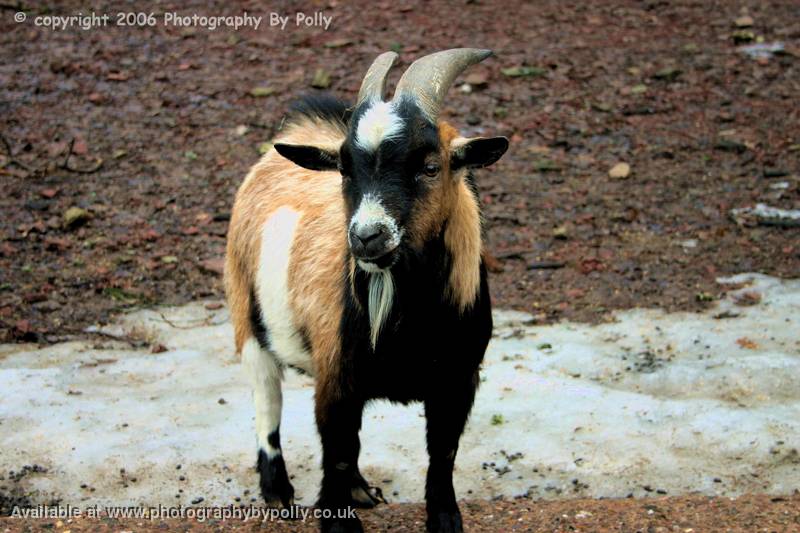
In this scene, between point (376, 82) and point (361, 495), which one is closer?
point (376, 82)

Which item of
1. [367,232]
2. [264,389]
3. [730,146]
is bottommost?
[264,389]

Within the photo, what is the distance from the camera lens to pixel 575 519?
4824 millimetres

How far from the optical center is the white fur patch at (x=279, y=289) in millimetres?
5215

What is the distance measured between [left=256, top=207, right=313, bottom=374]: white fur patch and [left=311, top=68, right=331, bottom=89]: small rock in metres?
5.84

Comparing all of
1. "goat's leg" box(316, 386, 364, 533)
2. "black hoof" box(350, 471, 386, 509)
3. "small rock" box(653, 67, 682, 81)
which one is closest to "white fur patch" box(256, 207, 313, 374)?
"goat's leg" box(316, 386, 364, 533)

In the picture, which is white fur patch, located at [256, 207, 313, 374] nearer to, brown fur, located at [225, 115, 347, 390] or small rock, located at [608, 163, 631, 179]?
brown fur, located at [225, 115, 347, 390]

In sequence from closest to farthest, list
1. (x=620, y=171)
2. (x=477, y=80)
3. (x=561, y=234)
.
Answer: (x=561, y=234) → (x=620, y=171) → (x=477, y=80)

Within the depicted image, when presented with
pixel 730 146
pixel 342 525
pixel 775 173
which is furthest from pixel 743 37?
pixel 342 525

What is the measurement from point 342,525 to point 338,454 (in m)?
0.35

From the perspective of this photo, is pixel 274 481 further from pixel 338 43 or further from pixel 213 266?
pixel 338 43

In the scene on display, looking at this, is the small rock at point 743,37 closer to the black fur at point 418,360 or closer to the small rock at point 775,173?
the small rock at point 775,173

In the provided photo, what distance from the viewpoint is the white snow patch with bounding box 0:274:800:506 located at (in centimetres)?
562

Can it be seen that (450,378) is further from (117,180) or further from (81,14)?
(81,14)

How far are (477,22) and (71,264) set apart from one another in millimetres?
6176
